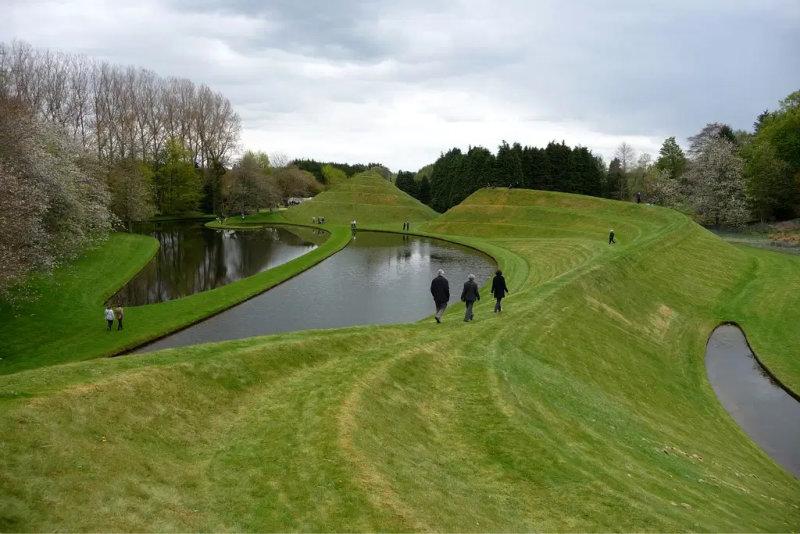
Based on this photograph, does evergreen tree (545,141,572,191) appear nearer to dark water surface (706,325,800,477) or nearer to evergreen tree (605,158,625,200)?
evergreen tree (605,158,625,200)

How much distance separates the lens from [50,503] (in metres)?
8.11

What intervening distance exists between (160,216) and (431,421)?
102 m

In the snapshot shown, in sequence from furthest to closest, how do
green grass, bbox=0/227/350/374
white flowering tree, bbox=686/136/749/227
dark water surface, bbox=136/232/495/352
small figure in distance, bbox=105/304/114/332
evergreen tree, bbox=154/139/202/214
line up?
evergreen tree, bbox=154/139/202/214
white flowering tree, bbox=686/136/749/227
dark water surface, bbox=136/232/495/352
small figure in distance, bbox=105/304/114/332
green grass, bbox=0/227/350/374

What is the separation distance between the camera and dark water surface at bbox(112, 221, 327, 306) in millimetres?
41469

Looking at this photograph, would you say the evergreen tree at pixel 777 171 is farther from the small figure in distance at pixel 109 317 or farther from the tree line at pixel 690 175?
the small figure in distance at pixel 109 317

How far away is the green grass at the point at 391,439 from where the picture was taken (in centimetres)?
909

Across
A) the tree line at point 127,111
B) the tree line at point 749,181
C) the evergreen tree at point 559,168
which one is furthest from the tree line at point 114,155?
the tree line at point 749,181

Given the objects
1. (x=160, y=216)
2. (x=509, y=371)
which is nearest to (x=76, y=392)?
(x=509, y=371)

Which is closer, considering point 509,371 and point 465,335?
point 509,371

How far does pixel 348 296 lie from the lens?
127 ft

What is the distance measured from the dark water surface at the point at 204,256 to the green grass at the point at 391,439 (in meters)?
24.8

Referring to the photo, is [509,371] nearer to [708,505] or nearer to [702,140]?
[708,505]

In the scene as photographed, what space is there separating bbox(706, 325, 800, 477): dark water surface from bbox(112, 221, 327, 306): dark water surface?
3509cm

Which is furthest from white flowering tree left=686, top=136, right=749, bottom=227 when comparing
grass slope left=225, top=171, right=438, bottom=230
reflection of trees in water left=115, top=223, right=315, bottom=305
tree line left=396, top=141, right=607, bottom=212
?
reflection of trees in water left=115, top=223, right=315, bottom=305
